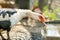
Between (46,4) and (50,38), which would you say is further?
(46,4)

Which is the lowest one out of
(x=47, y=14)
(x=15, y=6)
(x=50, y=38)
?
(x=50, y=38)

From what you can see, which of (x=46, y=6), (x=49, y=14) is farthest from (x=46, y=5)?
(x=49, y=14)

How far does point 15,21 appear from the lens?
4.56 ft

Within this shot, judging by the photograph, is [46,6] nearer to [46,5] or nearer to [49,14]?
[46,5]

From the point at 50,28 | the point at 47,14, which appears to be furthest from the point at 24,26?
the point at 47,14

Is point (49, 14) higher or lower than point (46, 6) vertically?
lower

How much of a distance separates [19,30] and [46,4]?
2.79 ft

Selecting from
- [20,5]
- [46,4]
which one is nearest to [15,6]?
[20,5]

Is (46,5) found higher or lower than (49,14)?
higher

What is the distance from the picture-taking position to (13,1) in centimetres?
197

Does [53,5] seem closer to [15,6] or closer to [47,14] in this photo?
[47,14]

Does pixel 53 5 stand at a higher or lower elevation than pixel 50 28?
higher

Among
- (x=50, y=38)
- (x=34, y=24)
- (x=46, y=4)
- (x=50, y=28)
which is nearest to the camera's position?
(x=34, y=24)

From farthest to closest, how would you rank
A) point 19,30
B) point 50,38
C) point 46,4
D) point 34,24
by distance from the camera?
point 46,4 < point 50,38 < point 34,24 < point 19,30
